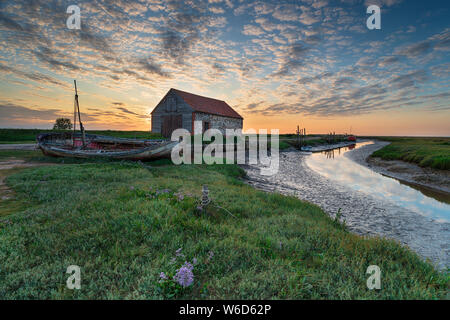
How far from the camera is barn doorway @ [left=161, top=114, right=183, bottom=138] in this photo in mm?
32125

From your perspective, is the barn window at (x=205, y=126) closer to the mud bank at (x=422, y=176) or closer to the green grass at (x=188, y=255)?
the mud bank at (x=422, y=176)

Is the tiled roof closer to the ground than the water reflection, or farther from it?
farther from it

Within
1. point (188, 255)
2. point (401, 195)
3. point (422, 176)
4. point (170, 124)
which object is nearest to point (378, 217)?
point (401, 195)

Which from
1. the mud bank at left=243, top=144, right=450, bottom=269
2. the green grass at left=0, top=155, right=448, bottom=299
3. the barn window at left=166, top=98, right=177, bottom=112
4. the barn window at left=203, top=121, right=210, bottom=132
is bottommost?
the mud bank at left=243, top=144, right=450, bottom=269

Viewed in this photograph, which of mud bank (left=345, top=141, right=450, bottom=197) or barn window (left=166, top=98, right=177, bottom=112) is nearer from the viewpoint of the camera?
mud bank (left=345, top=141, right=450, bottom=197)

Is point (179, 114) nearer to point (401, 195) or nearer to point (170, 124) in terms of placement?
point (170, 124)

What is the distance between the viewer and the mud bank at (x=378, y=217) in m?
5.92

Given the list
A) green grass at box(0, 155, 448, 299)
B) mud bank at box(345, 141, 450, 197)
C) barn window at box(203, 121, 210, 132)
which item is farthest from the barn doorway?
mud bank at box(345, 141, 450, 197)

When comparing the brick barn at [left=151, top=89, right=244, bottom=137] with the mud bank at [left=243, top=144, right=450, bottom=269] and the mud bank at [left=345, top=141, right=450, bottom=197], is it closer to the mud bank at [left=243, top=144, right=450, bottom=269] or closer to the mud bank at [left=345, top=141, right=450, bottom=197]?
the mud bank at [left=243, top=144, right=450, bottom=269]

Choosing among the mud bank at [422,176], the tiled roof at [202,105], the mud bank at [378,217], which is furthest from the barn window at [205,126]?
the mud bank at [422,176]

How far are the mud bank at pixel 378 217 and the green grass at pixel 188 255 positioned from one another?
2.44 m

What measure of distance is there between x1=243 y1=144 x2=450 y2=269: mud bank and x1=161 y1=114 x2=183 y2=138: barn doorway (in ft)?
73.6

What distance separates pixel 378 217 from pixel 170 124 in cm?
3039
